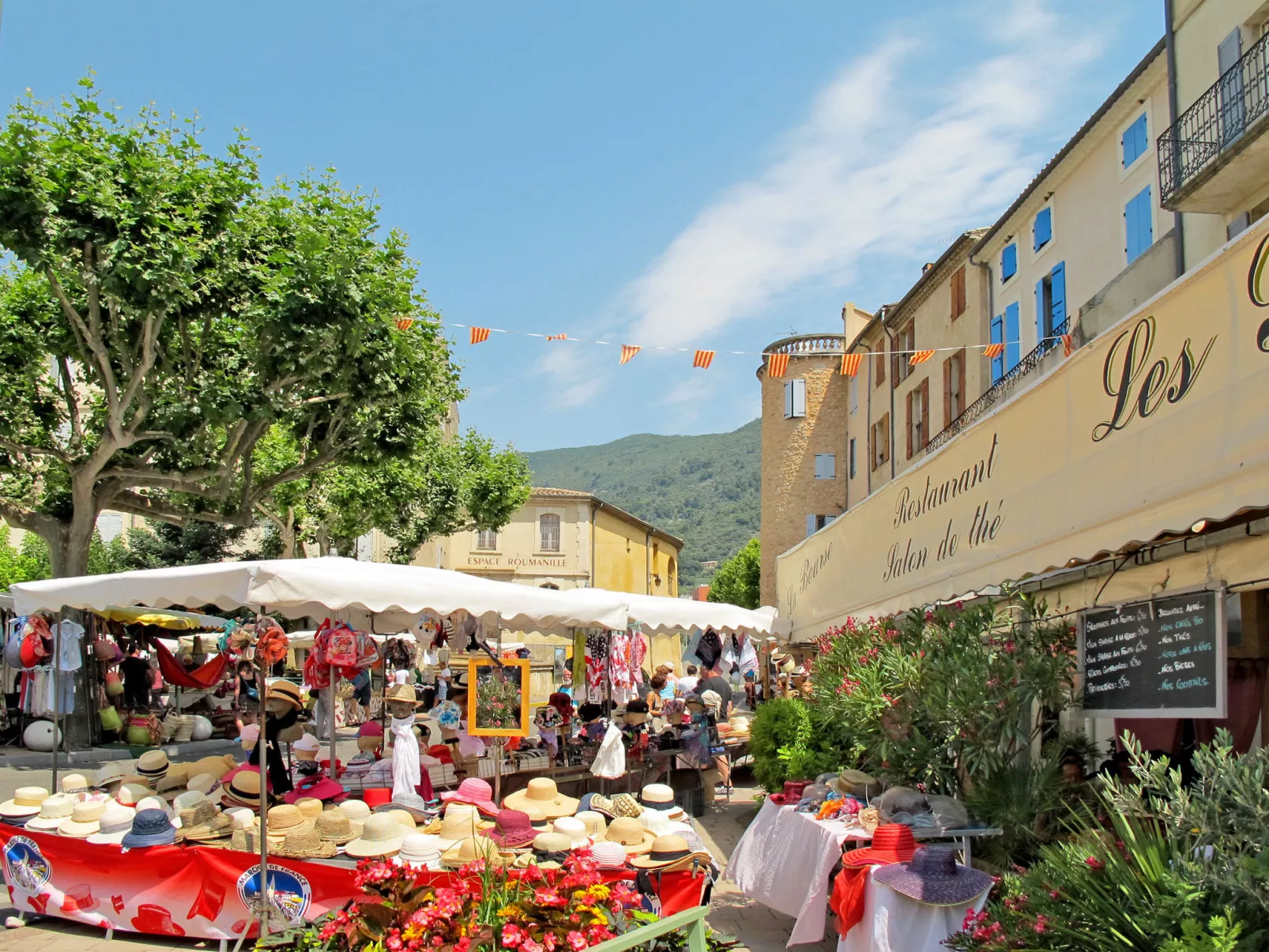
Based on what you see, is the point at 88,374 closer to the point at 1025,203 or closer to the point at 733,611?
the point at 733,611

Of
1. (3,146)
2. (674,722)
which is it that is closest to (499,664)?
(674,722)

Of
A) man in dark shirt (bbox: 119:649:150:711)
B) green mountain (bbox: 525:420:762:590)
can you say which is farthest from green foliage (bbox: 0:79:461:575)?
green mountain (bbox: 525:420:762:590)

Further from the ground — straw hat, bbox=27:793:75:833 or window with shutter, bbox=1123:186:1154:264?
window with shutter, bbox=1123:186:1154:264

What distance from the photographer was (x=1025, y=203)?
80.1 feet

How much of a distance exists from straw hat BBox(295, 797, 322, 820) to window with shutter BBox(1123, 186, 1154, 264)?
54.1ft

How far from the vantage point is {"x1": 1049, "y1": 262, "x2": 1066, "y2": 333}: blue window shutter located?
22.1 m

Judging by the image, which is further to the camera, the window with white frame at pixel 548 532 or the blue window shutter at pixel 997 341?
the window with white frame at pixel 548 532

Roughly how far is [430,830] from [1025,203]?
70.7 ft

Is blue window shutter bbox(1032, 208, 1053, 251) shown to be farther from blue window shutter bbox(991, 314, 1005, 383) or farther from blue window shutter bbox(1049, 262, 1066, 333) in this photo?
blue window shutter bbox(991, 314, 1005, 383)

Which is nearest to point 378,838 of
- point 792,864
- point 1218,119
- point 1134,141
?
point 792,864

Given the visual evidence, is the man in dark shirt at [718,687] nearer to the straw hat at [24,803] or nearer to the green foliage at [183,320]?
the green foliage at [183,320]

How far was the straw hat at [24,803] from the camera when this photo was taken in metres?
8.16

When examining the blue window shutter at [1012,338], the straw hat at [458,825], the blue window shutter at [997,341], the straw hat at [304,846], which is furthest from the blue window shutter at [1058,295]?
the straw hat at [304,846]

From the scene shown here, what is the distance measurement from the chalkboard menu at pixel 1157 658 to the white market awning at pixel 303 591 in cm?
517
